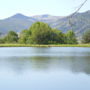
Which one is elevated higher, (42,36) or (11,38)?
(42,36)

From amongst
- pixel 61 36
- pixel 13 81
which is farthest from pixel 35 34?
pixel 13 81

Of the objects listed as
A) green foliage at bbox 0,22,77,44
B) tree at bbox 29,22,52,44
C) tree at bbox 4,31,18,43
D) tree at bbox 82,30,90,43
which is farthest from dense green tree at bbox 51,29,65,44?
tree at bbox 4,31,18,43

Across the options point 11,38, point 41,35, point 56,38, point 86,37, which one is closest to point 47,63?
point 41,35

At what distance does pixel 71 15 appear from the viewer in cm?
727

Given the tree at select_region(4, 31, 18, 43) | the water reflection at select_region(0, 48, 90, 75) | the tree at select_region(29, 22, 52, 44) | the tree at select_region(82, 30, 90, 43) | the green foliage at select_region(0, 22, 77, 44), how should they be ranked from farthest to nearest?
the tree at select_region(4, 31, 18, 43) → the tree at select_region(82, 30, 90, 43) → the green foliage at select_region(0, 22, 77, 44) → the tree at select_region(29, 22, 52, 44) → the water reflection at select_region(0, 48, 90, 75)

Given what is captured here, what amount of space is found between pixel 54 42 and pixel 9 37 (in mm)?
30244

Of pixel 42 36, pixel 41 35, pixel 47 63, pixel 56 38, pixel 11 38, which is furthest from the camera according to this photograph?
pixel 11 38

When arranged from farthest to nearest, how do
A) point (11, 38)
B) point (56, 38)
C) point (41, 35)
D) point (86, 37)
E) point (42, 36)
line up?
point (11, 38)
point (86, 37)
point (56, 38)
point (41, 35)
point (42, 36)

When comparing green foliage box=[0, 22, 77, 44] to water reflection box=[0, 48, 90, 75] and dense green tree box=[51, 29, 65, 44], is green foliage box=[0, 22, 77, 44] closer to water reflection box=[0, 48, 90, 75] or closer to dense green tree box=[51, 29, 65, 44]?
dense green tree box=[51, 29, 65, 44]

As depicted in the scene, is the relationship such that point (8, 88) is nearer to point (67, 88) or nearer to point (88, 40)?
point (67, 88)

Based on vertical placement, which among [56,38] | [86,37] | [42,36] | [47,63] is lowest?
[47,63]

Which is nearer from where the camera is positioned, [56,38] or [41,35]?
[41,35]

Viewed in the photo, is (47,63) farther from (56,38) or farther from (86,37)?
(86,37)

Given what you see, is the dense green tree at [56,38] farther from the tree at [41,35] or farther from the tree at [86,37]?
the tree at [86,37]
